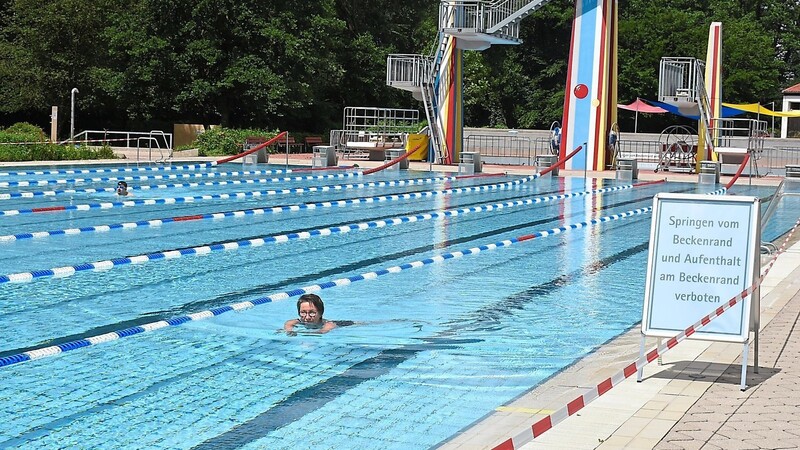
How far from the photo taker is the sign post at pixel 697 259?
7180 mm

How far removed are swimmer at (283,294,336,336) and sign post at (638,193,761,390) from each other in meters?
2.66

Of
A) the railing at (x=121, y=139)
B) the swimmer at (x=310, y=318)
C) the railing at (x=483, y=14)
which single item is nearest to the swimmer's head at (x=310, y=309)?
the swimmer at (x=310, y=318)

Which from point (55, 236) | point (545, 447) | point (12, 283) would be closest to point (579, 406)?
point (545, 447)

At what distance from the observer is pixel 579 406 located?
19.1 feet

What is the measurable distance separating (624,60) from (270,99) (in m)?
18.3

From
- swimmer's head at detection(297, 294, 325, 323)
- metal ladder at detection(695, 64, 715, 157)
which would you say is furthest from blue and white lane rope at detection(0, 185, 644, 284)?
metal ladder at detection(695, 64, 715, 157)

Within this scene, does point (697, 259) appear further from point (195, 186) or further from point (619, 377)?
point (195, 186)

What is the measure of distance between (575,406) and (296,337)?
135 inches

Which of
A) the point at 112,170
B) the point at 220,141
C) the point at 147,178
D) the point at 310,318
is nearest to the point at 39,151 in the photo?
the point at 112,170

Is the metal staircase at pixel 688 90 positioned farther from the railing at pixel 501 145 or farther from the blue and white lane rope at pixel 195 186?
the blue and white lane rope at pixel 195 186

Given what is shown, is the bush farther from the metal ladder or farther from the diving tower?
the metal ladder

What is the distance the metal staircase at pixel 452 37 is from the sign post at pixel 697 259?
25115mm

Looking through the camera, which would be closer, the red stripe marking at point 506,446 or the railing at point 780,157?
the red stripe marking at point 506,446

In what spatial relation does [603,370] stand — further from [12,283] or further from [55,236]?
[55,236]
